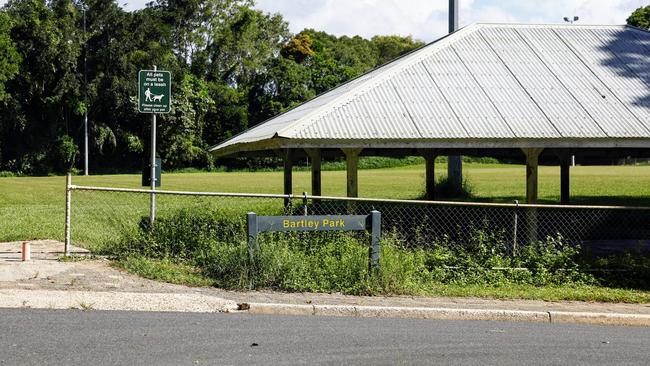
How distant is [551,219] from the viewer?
66.0 ft

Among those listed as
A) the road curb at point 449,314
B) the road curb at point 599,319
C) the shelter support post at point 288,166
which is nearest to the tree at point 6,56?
the shelter support post at point 288,166

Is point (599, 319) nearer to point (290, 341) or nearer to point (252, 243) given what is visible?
point (290, 341)

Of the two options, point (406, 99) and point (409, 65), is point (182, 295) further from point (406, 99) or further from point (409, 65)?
point (409, 65)

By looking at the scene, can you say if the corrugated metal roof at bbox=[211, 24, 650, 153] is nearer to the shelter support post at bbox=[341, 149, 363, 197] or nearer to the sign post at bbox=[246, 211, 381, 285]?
the shelter support post at bbox=[341, 149, 363, 197]

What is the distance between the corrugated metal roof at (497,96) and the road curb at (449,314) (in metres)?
4.11

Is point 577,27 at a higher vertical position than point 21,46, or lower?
lower

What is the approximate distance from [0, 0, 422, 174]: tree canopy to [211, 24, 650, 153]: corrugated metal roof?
49.4 meters

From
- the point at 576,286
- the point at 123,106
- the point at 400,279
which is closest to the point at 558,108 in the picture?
the point at 576,286

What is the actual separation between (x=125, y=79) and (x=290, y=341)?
61.4m

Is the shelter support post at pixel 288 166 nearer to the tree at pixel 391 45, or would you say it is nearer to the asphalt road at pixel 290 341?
the asphalt road at pixel 290 341

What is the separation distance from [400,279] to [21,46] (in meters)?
61.4

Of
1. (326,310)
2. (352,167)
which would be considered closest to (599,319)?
(326,310)

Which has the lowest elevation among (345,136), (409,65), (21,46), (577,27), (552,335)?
(552,335)

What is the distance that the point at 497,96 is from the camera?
583 inches
